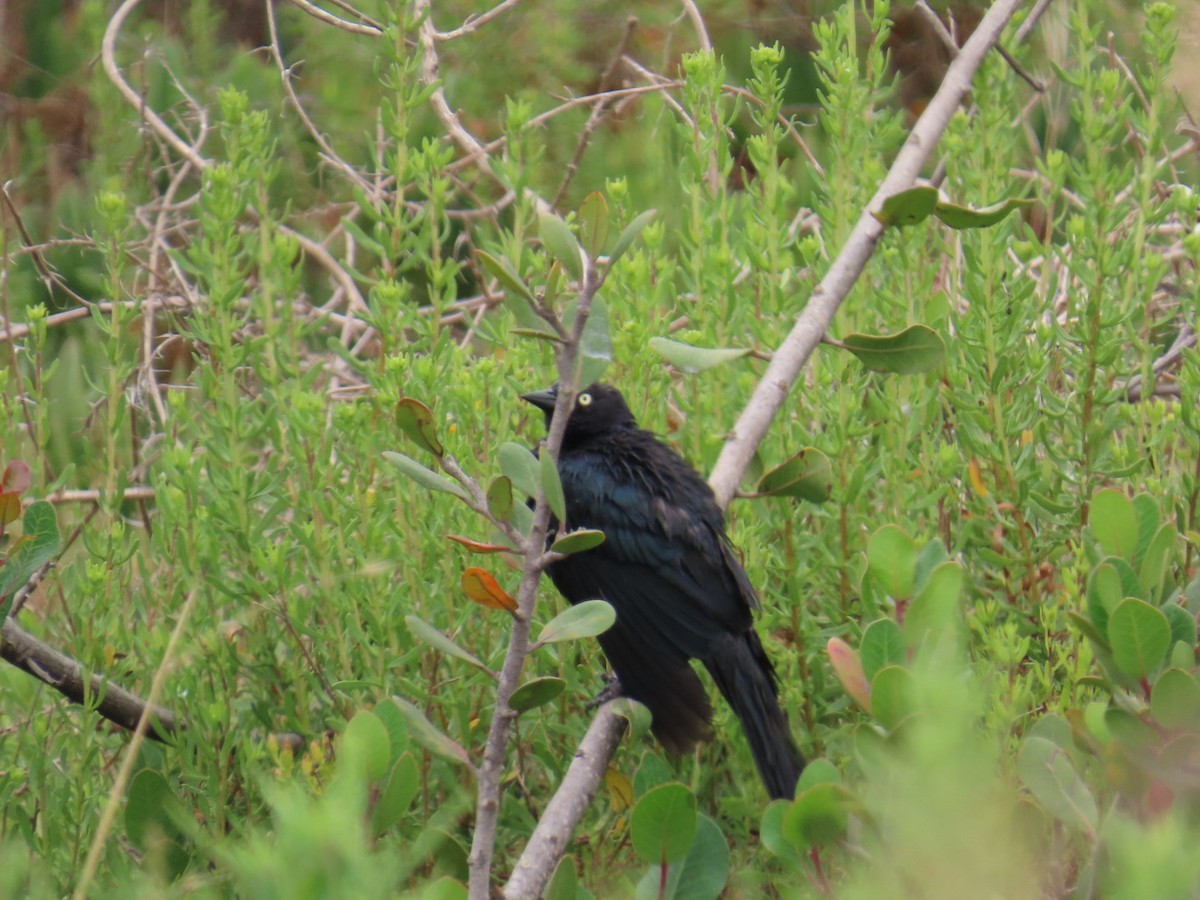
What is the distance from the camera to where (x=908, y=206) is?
1.94 m

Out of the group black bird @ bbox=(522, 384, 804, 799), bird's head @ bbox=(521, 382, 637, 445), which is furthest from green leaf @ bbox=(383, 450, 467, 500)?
bird's head @ bbox=(521, 382, 637, 445)

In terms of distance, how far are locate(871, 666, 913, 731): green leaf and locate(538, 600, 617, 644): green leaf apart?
29 centimetres

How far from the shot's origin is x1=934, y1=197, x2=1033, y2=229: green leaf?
5.96ft

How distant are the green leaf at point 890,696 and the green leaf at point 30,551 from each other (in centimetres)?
119

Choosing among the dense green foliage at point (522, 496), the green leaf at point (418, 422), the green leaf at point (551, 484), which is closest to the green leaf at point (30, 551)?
the dense green foliage at point (522, 496)

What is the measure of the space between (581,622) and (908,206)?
83 centimetres

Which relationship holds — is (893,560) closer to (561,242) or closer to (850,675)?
(850,675)

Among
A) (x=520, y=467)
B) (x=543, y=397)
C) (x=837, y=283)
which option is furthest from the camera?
(x=543, y=397)

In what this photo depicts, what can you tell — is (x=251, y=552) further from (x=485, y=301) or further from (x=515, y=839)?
(x=485, y=301)

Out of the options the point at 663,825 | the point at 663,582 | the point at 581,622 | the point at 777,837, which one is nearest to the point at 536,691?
the point at 581,622

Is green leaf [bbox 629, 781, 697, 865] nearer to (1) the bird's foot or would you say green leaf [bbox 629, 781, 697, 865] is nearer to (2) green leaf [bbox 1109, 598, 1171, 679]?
(2) green leaf [bbox 1109, 598, 1171, 679]

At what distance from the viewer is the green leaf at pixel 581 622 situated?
1475 mm

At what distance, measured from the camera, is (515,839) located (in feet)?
7.56

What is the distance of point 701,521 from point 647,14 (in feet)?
11.5
